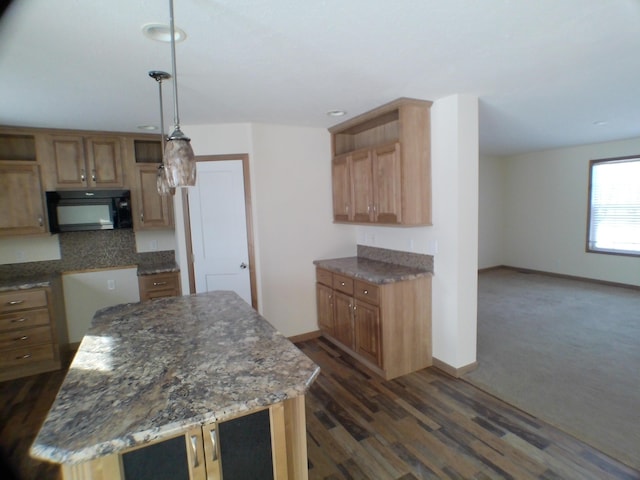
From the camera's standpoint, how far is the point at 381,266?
3.52 metres

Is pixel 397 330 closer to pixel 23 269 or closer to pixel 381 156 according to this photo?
pixel 381 156

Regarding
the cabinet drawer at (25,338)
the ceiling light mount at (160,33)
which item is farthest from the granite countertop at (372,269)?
the cabinet drawer at (25,338)

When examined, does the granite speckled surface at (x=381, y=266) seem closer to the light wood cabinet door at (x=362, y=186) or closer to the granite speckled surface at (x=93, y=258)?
the light wood cabinet door at (x=362, y=186)

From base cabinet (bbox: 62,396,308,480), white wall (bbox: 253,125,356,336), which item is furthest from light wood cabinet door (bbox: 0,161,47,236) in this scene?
base cabinet (bbox: 62,396,308,480)

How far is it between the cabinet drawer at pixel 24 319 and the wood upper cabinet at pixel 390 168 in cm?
318

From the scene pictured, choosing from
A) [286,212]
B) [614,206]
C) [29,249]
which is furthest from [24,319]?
[614,206]

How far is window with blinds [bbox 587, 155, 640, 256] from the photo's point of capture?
537 cm

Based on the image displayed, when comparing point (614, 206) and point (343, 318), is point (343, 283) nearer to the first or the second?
point (343, 318)

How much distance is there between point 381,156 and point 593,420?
2557 millimetres

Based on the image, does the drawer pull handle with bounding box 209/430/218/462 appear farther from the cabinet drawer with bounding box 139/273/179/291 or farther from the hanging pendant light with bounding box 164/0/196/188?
the cabinet drawer with bounding box 139/273/179/291

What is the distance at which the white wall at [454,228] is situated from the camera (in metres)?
2.87

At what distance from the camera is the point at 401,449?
2.17 metres

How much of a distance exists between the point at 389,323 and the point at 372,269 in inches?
23.6

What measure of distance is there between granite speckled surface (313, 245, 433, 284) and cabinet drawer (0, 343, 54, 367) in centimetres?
284
